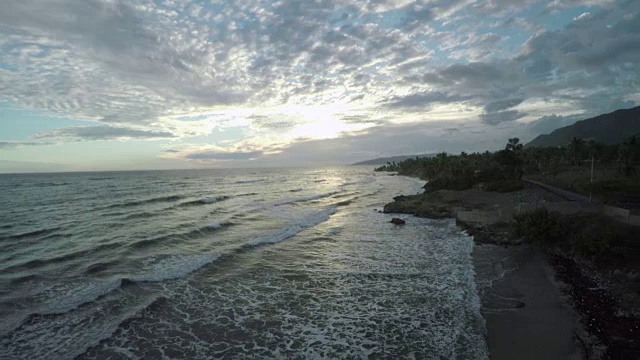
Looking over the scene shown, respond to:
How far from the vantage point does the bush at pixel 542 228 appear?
23062mm

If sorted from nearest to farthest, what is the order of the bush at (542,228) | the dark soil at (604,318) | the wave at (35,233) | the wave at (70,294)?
the dark soil at (604,318) < the wave at (70,294) < the bush at (542,228) < the wave at (35,233)

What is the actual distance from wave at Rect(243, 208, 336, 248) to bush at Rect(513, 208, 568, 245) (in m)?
18.3

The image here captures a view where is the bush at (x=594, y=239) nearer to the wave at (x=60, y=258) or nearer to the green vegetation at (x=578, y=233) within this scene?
the green vegetation at (x=578, y=233)

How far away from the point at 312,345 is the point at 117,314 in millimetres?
8713

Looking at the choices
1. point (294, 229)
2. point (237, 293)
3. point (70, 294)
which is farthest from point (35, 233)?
point (237, 293)

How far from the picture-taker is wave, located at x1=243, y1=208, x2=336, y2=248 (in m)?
28.6

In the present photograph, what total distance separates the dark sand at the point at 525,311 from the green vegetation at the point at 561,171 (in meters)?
18.5

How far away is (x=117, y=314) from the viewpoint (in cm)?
1506

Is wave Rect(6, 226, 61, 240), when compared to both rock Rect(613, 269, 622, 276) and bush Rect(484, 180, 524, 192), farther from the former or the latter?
bush Rect(484, 180, 524, 192)

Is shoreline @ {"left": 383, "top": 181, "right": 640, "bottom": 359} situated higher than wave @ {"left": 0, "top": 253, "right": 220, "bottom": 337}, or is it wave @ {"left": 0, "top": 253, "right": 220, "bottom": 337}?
wave @ {"left": 0, "top": 253, "right": 220, "bottom": 337}

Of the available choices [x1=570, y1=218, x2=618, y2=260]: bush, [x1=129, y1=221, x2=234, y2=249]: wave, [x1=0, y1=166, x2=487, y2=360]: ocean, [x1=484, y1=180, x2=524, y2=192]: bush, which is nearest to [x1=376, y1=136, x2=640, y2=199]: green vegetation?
[x1=484, y1=180, x2=524, y2=192]: bush

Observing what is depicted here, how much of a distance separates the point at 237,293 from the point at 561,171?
87330mm

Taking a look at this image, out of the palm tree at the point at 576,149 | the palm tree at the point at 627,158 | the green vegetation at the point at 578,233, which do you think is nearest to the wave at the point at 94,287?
the green vegetation at the point at 578,233

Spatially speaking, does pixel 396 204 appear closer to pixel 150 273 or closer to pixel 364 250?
pixel 364 250
